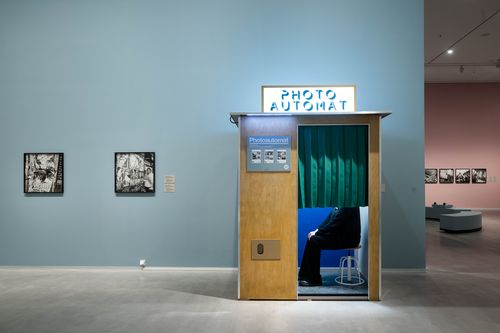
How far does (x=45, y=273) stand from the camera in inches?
278

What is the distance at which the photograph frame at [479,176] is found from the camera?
1750 centimetres

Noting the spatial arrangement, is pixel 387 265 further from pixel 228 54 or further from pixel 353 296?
pixel 228 54

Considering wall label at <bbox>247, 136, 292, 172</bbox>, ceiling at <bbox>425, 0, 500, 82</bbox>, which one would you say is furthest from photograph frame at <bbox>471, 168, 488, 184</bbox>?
wall label at <bbox>247, 136, 292, 172</bbox>

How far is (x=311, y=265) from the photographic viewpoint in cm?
613

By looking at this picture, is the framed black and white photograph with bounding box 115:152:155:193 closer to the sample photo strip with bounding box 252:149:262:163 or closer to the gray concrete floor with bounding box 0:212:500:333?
the gray concrete floor with bounding box 0:212:500:333

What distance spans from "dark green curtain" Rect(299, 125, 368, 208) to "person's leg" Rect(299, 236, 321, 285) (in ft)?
2.50

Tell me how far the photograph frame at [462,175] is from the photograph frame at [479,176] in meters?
0.21

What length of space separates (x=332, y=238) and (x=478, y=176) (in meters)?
14.3

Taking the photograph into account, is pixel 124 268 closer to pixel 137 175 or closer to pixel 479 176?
pixel 137 175

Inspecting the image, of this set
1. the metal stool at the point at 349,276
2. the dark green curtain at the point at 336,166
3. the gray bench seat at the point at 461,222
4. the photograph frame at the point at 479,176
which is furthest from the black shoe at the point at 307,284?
the photograph frame at the point at 479,176

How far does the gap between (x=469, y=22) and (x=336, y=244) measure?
7.55 meters

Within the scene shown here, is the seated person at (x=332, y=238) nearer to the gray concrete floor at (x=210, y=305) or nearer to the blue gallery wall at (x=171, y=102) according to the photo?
the gray concrete floor at (x=210, y=305)


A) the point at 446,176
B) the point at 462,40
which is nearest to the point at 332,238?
the point at 462,40

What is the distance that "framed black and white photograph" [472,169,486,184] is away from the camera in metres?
17.5
